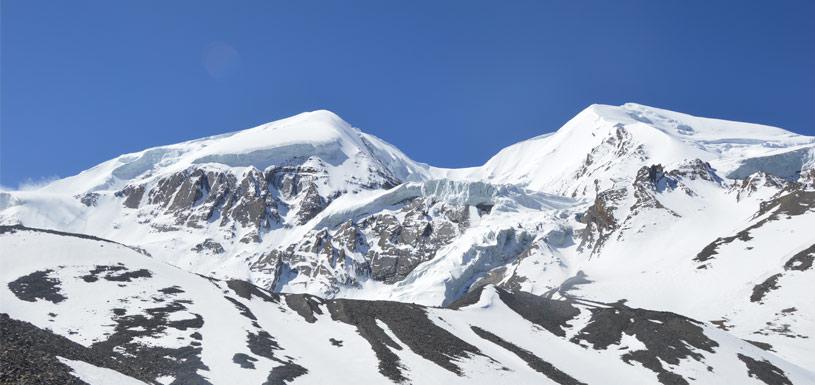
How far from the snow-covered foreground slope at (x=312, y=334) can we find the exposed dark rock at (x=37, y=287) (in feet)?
0.48

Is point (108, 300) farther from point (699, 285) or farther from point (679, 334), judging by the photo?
point (699, 285)

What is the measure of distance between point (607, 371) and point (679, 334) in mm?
20723

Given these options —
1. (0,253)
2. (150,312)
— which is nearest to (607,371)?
(150,312)

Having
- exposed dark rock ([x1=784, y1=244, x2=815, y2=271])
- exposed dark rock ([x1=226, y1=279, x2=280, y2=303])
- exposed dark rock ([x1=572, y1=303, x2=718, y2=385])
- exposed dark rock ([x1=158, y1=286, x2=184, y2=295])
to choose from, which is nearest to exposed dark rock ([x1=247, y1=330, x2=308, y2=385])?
exposed dark rock ([x1=158, y1=286, x2=184, y2=295])

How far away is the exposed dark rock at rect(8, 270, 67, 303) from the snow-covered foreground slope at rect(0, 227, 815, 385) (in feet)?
0.48

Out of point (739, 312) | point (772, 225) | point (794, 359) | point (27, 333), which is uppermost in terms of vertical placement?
point (772, 225)

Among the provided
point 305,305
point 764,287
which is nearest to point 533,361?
point 305,305

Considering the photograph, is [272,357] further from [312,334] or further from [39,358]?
[39,358]

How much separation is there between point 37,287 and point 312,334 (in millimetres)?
37264

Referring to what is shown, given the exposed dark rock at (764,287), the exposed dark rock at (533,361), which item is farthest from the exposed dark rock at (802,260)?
the exposed dark rock at (533,361)

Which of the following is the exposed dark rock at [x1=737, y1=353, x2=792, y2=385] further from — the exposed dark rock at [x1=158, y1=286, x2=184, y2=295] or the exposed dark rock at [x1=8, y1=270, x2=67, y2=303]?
the exposed dark rock at [x1=8, y1=270, x2=67, y2=303]

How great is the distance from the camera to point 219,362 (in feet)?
246

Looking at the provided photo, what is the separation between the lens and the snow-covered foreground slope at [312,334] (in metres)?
75.5

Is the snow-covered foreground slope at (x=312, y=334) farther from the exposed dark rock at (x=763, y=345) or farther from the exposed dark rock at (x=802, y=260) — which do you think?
the exposed dark rock at (x=802, y=260)
